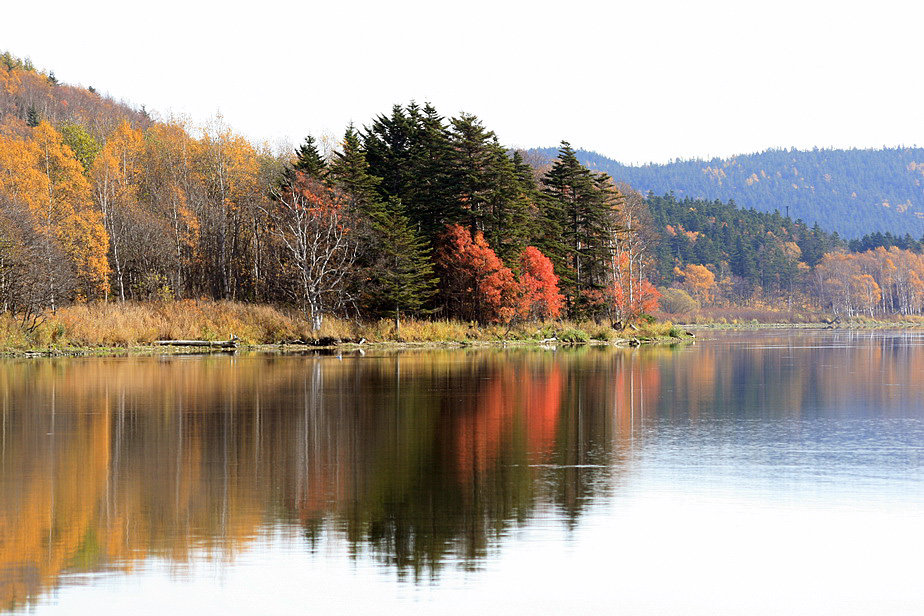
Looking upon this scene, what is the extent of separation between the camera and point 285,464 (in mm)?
15734

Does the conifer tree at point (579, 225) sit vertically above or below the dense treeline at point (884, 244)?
below

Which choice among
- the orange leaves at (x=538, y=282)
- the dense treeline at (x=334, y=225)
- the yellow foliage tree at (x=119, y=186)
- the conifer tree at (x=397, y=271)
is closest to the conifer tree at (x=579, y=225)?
the dense treeline at (x=334, y=225)

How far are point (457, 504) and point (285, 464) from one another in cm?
413

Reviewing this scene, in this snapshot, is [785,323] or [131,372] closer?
[131,372]

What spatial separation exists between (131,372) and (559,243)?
4054 centimetres

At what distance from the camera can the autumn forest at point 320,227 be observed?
59594mm

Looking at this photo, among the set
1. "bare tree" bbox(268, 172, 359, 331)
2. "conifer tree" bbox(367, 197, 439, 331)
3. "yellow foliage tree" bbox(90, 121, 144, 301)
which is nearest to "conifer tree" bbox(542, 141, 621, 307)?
"conifer tree" bbox(367, 197, 439, 331)

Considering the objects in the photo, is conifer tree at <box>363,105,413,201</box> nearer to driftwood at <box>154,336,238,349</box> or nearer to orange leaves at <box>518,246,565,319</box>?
orange leaves at <box>518,246,565,319</box>

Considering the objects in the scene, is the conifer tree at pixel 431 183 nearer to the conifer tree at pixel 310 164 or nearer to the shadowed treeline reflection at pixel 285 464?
the conifer tree at pixel 310 164

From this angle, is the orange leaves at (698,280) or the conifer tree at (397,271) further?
the orange leaves at (698,280)

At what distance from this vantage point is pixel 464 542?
35.3 ft

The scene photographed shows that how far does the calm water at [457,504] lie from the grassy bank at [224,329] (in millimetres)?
22383

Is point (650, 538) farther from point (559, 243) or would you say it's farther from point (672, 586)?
point (559, 243)

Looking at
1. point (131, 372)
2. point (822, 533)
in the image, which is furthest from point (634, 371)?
point (822, 533)
